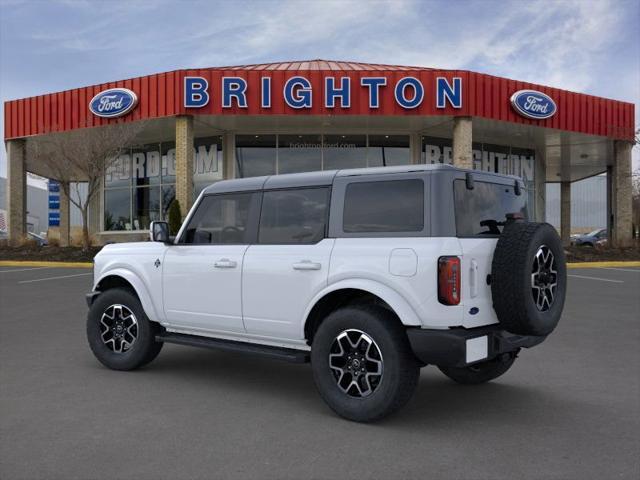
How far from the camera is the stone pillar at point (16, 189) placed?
25.0 metres

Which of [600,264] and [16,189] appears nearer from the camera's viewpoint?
[600,264]

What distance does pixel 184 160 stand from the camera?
21.2m

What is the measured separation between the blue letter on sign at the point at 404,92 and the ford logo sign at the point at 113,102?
381 inches

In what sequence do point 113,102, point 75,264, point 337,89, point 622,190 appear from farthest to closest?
1. point 622,190
2. point 113,102
3. point 337,89
4. point 75,264

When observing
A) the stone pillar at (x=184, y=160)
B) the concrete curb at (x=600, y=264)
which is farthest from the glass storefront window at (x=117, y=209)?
the concrete curb at (x=600, y=264)

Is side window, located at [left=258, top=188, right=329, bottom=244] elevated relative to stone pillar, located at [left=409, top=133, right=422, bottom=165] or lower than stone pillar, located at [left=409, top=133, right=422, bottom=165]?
lower

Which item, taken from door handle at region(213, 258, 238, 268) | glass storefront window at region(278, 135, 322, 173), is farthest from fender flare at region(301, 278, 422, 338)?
glass storefront window at region(278, 135, 322, 173)

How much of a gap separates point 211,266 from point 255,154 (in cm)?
2000

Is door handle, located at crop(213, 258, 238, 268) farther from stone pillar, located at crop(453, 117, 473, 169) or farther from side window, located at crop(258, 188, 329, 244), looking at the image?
stone pillar, located at crop(453, 117, 473, 169)

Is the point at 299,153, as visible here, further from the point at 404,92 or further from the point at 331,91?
the point at 404,92

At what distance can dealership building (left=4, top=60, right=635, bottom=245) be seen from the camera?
2064cm

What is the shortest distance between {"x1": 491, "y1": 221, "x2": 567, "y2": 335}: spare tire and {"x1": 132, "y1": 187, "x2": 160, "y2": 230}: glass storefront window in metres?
23.4

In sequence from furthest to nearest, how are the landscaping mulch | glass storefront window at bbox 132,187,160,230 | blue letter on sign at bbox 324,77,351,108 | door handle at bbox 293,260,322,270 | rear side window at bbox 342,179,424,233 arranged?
glass storefront window at bbox 132,187,160,230
the landscaping mulch
blue letter on sign at bbox 324,77,351,108
door handle at bbox 293,260,322,270
rear side window at bbox 342,179,424,233

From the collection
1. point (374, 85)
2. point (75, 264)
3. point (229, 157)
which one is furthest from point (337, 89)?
point (75, 264)
